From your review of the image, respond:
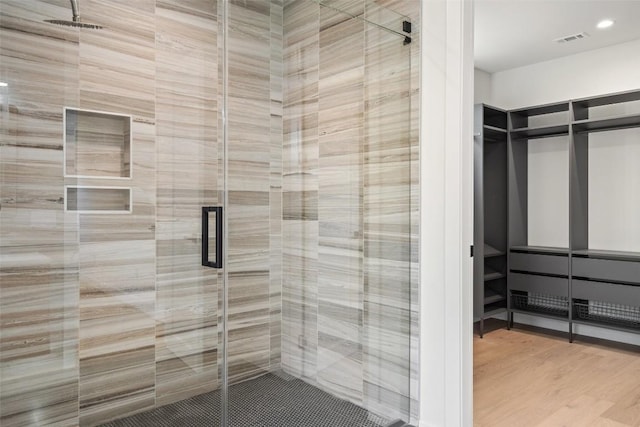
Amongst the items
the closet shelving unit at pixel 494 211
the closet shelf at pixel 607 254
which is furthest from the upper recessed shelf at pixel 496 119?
the closet shelf at pixel 607 254

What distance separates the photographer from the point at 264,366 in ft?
6.15

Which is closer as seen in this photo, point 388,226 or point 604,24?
point 388,226

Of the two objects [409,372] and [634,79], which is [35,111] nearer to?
[409,372]

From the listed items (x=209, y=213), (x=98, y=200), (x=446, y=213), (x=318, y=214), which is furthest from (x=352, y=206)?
(x=98, y=200)

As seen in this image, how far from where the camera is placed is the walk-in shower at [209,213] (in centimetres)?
147

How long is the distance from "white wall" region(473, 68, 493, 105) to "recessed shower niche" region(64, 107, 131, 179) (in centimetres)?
390

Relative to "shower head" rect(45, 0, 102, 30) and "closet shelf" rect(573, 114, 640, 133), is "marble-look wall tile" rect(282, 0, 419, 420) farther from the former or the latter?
"closet shelf" rect(573, 114, 640, 133)

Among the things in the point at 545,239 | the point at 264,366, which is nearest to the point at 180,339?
the point at 264,366

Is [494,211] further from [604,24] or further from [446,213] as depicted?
[446,213]

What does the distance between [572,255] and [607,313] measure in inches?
24.1

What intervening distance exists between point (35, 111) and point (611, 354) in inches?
163

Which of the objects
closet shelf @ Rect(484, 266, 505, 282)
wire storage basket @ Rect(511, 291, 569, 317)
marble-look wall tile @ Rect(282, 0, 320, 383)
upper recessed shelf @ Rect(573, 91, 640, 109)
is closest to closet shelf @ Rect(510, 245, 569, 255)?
closet shelf @ Rect(484, 266, 505, 282)

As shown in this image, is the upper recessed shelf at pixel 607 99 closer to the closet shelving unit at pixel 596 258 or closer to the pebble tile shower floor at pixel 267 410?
the closet shelving unit at pixel 596 258

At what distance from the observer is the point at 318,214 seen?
2.05 meters
